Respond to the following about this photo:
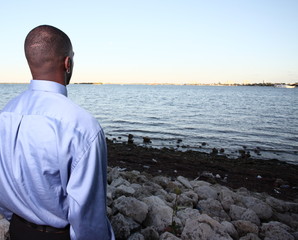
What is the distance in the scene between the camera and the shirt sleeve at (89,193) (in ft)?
4.84

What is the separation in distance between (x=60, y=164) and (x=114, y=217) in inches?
→ 93.4

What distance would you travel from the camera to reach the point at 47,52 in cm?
167

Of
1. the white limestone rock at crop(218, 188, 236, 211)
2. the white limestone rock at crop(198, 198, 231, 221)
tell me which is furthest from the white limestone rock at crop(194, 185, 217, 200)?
the white limestone rock at crop(198, 198, 231, 221)

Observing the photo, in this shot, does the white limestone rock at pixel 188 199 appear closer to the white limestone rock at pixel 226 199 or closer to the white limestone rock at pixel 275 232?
the white limestone rock at pixel 226 199

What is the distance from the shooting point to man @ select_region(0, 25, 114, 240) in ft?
4.86

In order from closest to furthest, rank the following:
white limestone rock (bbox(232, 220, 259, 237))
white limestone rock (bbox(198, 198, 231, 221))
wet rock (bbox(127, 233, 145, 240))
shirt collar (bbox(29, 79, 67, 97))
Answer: shirt collar (bbox(29, 79, 67, 97))
wet rock (bbox(127, 233, 145, 240))
white limestone rock (bbox(232, 220, 259, 237))
white limestone rock (bbox(198, 198, 231, 221))

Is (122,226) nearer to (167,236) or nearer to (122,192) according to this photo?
(167,236)

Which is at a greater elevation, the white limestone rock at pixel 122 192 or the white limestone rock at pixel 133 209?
the white limestone rock at pixel 133 209

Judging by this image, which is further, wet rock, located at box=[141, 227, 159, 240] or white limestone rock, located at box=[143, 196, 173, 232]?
white limestone rock, located at box=[143, 196, 173, 232]

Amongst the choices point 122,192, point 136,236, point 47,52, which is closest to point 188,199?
point 122,192

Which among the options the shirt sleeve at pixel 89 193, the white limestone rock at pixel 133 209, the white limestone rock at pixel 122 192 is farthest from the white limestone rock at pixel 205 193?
the shirt sleeve at pixel 89 193

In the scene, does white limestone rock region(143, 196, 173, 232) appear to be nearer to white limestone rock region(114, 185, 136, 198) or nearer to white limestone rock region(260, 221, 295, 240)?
white limestone rock region(114, 185, 136, 198)

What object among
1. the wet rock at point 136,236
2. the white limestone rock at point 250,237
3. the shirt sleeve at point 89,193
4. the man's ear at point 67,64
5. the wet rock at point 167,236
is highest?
the man's ear at point 67,64

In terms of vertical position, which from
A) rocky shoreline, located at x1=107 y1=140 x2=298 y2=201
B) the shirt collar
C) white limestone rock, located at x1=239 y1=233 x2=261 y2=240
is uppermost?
the shirt collar
